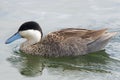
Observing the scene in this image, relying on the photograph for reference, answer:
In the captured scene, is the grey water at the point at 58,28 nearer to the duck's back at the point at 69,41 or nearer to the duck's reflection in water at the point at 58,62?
the duck's reflection in water at the point at 58,62

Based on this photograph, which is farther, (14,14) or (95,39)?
(14,14)

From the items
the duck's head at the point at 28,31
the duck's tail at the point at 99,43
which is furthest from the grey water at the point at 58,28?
the duck's head at the point at 28,31

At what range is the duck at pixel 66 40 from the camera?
11.9m

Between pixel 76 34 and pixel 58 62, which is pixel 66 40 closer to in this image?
pixel 76 34

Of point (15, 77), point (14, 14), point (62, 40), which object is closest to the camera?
point (15, 77)

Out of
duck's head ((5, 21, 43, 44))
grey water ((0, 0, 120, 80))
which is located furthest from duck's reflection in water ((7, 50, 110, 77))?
duck's head ((5, 21, 43, 44))

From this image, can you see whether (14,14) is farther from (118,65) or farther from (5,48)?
(118,65)

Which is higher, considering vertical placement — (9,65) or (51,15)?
(51,15)

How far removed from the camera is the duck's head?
11865 mm

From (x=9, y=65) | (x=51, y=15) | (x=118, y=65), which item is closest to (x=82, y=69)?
(x=118, y=65)

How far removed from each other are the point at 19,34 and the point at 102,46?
6.03 feet

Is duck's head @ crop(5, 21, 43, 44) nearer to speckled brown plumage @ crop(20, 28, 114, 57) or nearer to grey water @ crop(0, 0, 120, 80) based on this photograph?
speckled brown plumage @ crop(20, 28, 114, 57)

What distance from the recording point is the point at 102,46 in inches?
477

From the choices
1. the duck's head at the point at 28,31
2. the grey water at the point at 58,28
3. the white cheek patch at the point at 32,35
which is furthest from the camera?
the white cheek patch at the point at 32,35
